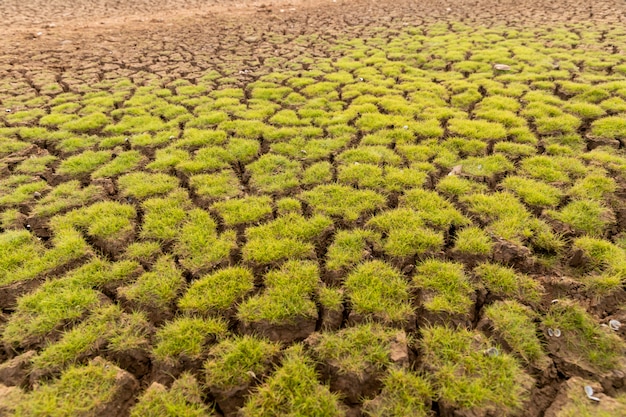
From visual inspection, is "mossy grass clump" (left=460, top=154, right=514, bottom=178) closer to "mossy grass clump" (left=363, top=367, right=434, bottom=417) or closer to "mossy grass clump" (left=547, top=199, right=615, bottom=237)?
"mossy grass clump" (left=547, top=199, right=615, bottom=237)

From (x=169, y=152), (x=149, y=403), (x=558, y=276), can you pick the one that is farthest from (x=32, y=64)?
(x=558, y=276)

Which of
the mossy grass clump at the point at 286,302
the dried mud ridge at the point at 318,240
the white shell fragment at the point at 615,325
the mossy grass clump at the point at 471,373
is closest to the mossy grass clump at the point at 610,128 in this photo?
the dried mud ridge at the point at 318,240

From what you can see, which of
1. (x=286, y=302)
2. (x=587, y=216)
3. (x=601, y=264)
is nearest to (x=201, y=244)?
(x=286, y=302)

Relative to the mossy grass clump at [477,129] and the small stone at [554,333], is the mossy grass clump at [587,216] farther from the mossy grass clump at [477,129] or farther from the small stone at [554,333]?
the mossy grass clump at [477,129]

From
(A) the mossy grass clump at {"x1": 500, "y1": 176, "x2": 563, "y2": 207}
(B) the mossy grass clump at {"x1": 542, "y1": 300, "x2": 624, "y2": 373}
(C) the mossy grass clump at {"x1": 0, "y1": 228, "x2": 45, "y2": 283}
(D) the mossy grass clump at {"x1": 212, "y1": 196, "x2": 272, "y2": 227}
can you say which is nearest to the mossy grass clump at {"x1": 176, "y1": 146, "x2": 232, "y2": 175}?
(D) the mossy grass clump at {"x1": 212, "y1": 196, "x2": 272, "y2": 227}

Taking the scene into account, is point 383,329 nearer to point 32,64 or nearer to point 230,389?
point 230,389
